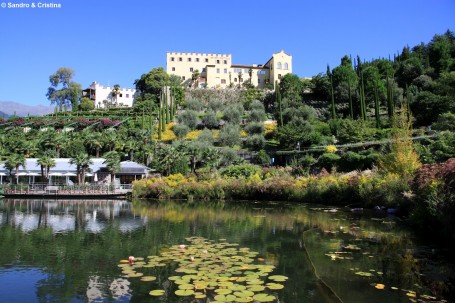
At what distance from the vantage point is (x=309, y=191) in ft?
94.0

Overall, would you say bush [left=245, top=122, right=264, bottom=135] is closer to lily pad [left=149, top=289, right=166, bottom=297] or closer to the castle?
the castle

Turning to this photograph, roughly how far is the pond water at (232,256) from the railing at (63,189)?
543 inches

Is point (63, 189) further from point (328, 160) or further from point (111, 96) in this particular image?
point (111, 96)

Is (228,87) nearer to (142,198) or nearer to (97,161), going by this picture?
(97,161)

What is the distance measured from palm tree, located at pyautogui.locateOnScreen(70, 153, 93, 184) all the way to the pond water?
17323 mm

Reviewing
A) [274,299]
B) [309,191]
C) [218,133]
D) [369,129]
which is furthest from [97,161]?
[274,299]

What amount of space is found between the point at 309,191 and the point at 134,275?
21.0 m

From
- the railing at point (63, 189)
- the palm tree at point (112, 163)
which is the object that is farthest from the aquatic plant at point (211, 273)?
the palm tree at point (112, 163)

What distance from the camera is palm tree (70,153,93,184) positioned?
1485 inches

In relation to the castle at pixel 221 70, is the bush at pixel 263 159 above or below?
below

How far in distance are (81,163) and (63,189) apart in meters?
3.79

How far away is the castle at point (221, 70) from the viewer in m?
87.1

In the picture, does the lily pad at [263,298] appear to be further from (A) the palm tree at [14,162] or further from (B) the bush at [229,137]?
(B) the bush at [229,137]

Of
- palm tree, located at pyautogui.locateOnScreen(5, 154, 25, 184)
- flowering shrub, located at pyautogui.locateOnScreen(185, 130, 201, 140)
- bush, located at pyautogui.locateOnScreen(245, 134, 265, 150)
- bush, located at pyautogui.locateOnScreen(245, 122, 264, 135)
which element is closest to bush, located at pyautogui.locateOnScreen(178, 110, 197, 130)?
flowering shrub, located at pyautogui.locateOnScreen(185, 130, 201, 140)
